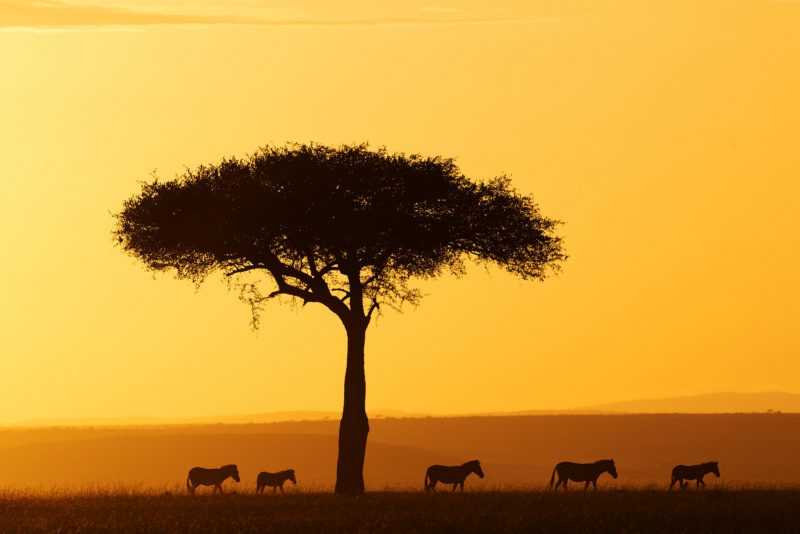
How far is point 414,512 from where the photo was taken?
119 ft

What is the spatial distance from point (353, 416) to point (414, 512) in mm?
12201

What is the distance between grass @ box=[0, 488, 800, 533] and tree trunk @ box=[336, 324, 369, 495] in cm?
409

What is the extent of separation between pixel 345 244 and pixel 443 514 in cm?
A: 1453

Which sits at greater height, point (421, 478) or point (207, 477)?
point (421, 478)

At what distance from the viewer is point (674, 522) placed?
34438 mm

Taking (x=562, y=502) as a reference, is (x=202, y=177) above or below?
above

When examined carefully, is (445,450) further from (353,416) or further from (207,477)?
(353,416)

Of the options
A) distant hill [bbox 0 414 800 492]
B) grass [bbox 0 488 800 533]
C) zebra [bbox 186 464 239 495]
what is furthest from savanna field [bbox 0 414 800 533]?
zebra [bbox 186 464 239 495]

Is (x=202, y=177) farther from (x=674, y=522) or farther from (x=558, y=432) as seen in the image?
(x=558, y=432)

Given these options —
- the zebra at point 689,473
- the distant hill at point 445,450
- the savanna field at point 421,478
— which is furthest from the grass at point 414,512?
the distant hill at point 445,450

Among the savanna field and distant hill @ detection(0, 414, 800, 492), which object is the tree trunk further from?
distant hill @ detection(0, 414, 800, 492)

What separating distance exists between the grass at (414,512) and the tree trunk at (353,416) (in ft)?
13.4

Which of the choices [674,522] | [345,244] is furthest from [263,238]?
[674,522]

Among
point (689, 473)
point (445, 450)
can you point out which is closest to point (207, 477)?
point (689, 473)
